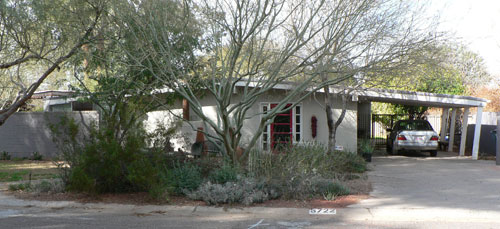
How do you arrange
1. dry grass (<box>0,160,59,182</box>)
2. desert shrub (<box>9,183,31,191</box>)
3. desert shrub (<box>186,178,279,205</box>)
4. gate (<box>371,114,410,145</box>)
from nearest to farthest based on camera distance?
desert shrub (<box>186,178,279,205</box>) < desert shrub (<box>9,183,31,191</box>) < dry grass (<box>0,160,59,182</box>) < gate (<box>371,114,410,145</box>)

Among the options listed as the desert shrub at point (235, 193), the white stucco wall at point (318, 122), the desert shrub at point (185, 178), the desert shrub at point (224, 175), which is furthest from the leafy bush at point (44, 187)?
the white stucco wall at point (318, 122)

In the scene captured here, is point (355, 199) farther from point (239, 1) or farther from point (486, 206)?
point (239, 1)

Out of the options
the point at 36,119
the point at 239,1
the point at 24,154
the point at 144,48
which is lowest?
the point at 24,154

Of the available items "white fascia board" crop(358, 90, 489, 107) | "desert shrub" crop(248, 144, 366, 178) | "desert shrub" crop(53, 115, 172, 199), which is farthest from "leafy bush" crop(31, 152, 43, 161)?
"white fascia board" crop(358, 90, 489, 107)

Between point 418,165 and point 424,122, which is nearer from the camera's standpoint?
point 418,165

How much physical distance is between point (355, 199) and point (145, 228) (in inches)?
171

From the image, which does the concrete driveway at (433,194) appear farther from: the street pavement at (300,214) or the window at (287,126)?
the window at (287,126)

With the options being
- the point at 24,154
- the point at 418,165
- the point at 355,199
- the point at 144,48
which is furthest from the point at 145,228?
the point at 24,154

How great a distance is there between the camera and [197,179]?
9.68 metres

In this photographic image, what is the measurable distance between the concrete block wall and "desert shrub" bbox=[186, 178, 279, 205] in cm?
1107

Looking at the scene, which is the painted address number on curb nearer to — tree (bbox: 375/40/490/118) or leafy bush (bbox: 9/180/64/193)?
tree (bbox: 375/40/490/118)

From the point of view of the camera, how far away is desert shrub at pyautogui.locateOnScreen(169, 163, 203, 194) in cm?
951

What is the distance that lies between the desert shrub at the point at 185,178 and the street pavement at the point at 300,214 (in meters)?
0.89

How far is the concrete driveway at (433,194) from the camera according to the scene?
7.76 m
